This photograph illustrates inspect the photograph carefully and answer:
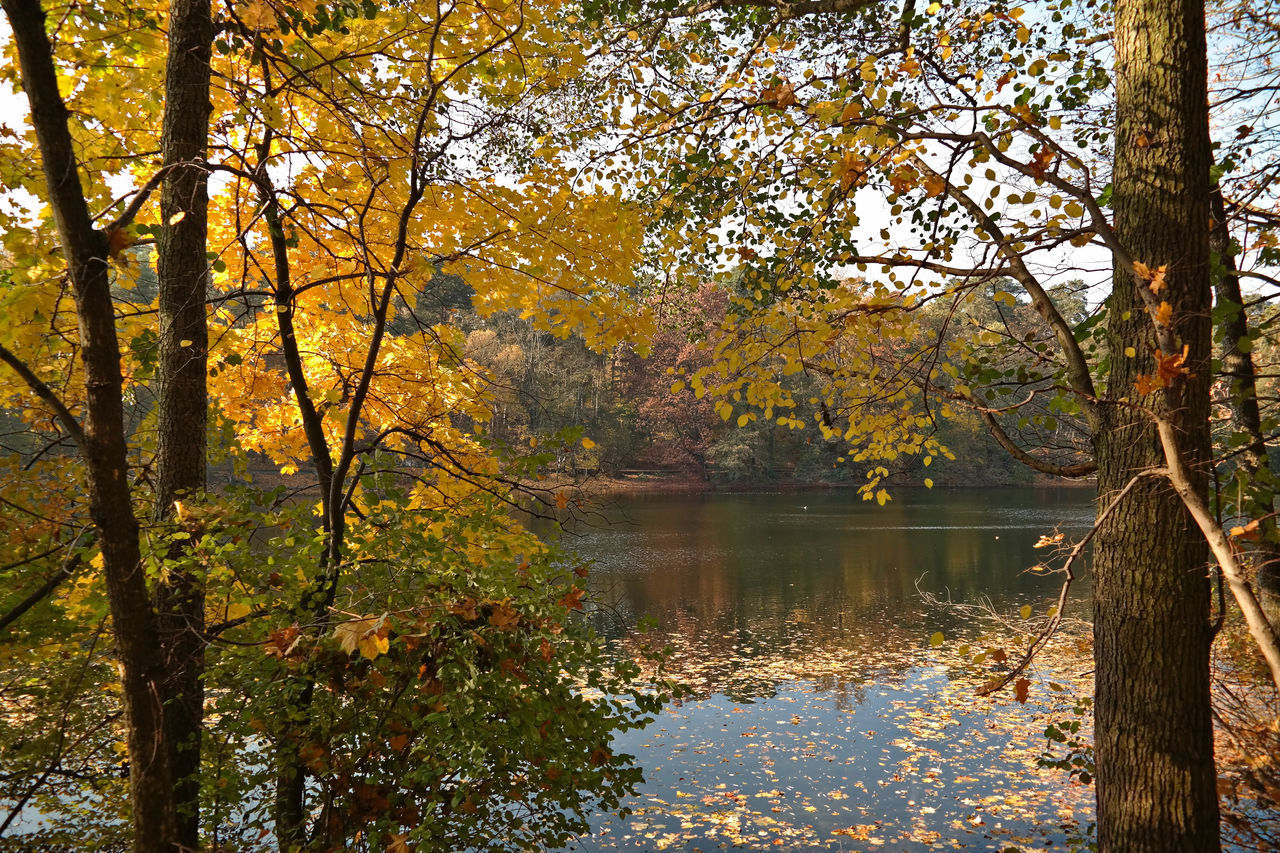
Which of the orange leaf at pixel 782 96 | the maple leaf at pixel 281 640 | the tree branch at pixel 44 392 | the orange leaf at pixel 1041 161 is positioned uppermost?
the orange leaf at pixel 782 96

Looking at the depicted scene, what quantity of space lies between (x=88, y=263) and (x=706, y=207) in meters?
3.14

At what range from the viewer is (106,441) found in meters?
2.18

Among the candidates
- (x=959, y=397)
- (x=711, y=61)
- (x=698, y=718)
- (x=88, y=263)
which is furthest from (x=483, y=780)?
(x=698, y=718)

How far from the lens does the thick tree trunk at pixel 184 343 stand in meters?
3.03

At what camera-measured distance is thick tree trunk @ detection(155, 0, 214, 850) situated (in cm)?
303

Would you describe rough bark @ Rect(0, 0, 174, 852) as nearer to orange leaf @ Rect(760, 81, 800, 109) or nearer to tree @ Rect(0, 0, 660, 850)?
tree @ Rect(0, 0, 660, 850)

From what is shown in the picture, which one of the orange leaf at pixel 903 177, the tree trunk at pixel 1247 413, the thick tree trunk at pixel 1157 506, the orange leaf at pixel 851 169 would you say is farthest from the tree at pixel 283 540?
the tree trunk at pixel 1247 413

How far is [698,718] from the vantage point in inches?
321

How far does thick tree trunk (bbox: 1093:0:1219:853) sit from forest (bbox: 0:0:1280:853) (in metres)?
0.01

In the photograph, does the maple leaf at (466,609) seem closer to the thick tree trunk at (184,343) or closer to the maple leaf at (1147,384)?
the thick tree trunk at (184,343)

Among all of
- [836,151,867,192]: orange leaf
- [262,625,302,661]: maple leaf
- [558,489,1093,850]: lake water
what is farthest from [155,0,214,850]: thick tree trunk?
[836,151,867,192]: orange leaf

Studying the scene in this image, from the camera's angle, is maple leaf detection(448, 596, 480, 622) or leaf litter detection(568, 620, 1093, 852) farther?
leaf litter detection(568, 620, 1093, 852)

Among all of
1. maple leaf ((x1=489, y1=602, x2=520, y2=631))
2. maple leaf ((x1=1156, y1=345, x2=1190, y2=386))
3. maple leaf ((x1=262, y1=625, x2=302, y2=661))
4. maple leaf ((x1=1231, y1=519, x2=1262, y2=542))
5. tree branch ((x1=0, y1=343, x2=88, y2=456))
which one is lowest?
maple leaf ((x1=262, y1=625, x2=302, y2=661))

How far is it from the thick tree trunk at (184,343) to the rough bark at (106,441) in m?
0.68
